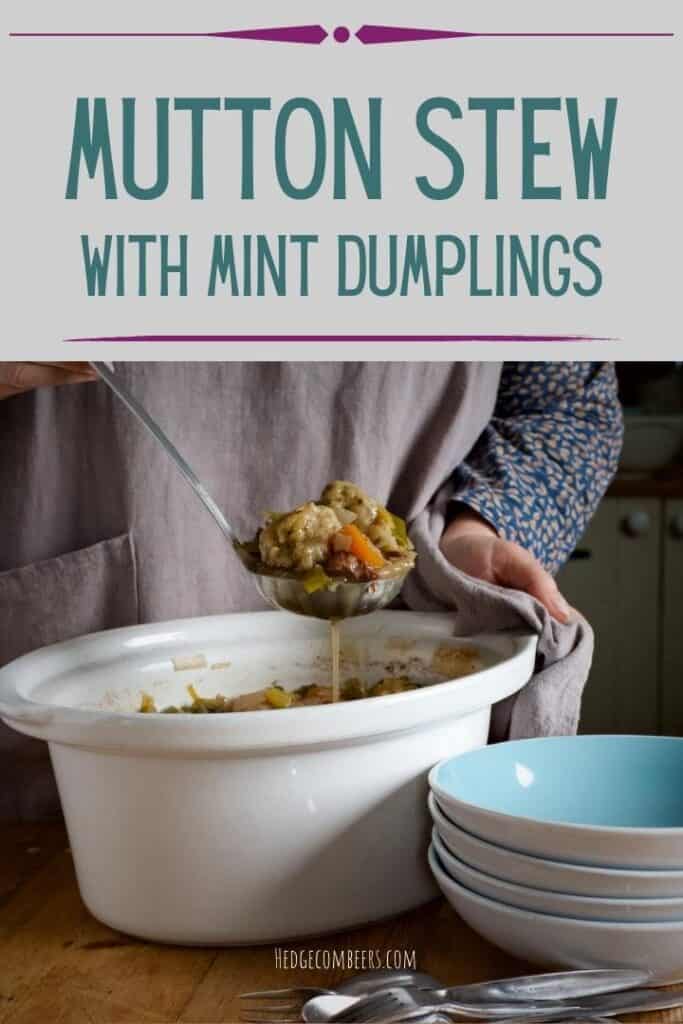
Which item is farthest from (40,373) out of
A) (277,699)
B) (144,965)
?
(144,965)

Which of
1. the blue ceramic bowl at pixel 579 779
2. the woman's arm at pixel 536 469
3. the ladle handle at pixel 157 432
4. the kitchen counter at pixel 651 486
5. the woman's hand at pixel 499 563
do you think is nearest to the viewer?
the blue ceramic bowl at pixel 579 779

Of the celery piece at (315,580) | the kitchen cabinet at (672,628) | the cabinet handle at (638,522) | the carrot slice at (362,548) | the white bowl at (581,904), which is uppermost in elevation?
the carrot slice at (362,548)

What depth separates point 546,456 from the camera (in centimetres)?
142

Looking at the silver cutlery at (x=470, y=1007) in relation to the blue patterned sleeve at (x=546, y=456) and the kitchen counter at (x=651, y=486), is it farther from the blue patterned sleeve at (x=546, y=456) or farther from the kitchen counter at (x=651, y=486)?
the kitchen counter at (x=651, y=486)

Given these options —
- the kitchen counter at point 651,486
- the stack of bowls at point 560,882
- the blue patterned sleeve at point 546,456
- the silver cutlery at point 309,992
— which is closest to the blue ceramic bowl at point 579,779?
the stack of bowls at point 560,882

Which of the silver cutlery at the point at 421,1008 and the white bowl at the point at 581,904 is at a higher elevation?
the white bowl at the point at 581,904

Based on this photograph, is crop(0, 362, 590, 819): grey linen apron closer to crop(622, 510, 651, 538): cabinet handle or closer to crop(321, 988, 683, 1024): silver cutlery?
crop(321, 988, 683, 1024): silver cutlery

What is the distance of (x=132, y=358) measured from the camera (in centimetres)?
119

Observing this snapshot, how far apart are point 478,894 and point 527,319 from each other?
0.63 m

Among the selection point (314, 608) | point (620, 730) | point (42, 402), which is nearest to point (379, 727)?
point (314, 608)

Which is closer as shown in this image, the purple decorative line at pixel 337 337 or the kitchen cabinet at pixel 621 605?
the purple decorative line at pixel 337 337

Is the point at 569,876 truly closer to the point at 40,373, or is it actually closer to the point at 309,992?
the point at 309,992

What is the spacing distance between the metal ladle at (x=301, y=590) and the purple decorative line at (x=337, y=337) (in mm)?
122

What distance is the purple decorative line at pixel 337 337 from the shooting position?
119 cm
